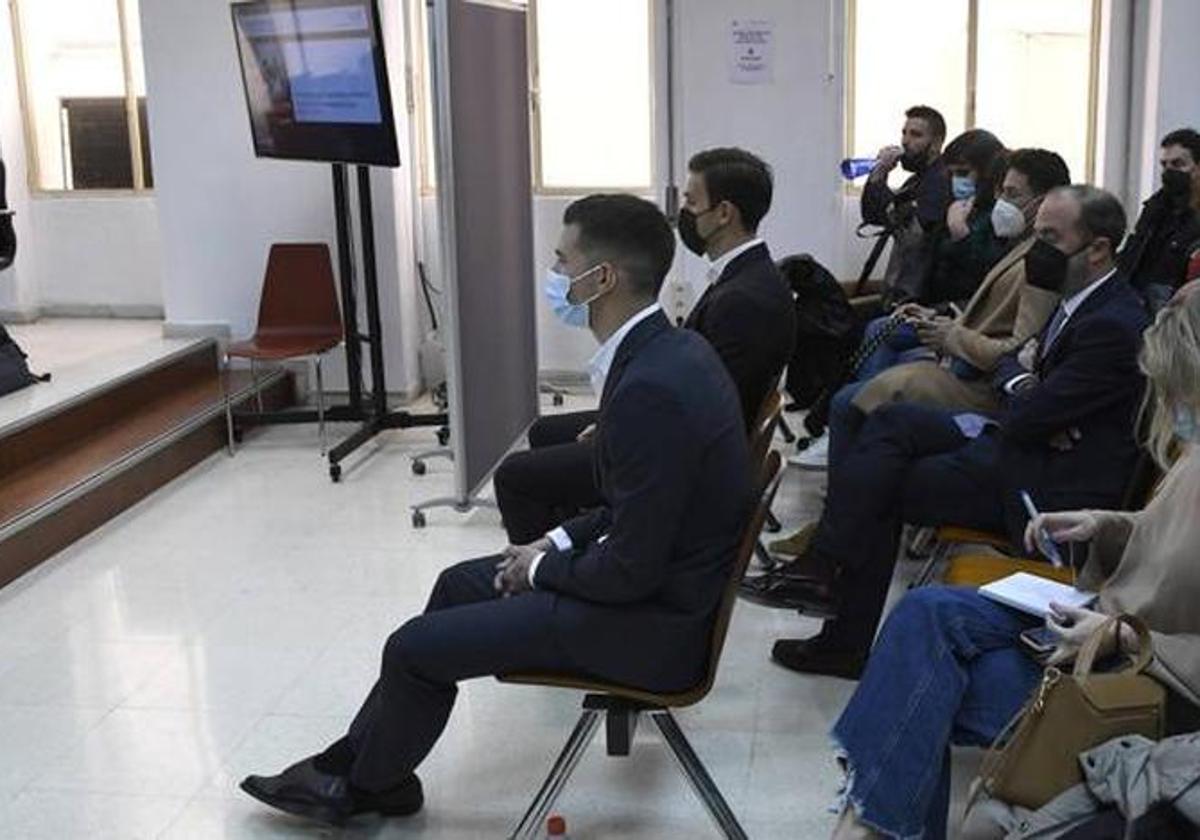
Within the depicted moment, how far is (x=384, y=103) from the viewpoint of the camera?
204 inches

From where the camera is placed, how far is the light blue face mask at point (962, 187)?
5.09 m

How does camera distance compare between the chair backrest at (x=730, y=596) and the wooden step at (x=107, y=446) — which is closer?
the chair backrest at (x=730, y=596)

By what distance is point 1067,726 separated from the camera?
2164 millimetres

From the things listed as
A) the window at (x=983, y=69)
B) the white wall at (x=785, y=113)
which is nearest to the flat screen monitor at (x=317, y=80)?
the white wall at (x=785, y=113)

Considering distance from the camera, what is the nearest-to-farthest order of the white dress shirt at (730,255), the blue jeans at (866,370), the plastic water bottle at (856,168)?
the white dress shirt at (730,255)
the blue jeans at (866,370)
the plastic water bottle at (856,168)

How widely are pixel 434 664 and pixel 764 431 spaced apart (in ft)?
2.81

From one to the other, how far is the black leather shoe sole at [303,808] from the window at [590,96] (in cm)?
431

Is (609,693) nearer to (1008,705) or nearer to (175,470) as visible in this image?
(1008,705)

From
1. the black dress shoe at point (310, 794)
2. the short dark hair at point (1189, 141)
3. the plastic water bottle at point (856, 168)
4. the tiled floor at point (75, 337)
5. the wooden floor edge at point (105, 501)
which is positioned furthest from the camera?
the tiled floor at point (75, 337)

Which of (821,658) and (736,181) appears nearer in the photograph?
(821,658)

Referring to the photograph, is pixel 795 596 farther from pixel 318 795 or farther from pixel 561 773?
pixel 318 795

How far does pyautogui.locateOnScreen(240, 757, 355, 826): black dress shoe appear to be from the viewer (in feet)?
9.23

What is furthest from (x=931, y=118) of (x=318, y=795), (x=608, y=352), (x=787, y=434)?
(x=318, y=795)

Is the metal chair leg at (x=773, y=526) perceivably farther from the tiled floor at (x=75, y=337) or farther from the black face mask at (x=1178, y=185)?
the tiled floor at (x=75, y=337)
